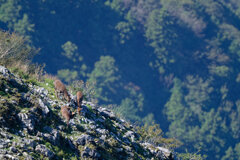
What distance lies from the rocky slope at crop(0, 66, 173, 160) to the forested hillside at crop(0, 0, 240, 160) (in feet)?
428

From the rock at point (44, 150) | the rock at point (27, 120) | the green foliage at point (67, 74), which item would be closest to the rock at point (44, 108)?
the rock at point (27, 120)

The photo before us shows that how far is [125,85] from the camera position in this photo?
171m

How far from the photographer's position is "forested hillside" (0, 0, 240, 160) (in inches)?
6280

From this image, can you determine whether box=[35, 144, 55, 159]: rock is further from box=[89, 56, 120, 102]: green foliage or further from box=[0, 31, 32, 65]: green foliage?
box=[89, 56, 120, 102]: green foliage

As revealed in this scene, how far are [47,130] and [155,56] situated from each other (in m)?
167

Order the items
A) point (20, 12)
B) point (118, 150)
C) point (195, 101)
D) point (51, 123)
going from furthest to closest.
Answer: point (195, 101)
point (20, 12)
point (118, 150)
point (51, 123)

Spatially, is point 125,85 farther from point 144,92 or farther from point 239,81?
point 239,81

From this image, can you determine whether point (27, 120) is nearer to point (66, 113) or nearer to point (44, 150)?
point (44, 150)

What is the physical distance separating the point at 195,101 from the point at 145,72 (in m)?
27.2

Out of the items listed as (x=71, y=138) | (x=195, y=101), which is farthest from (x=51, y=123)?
(x=195, y=101)

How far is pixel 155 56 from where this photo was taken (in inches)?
7254

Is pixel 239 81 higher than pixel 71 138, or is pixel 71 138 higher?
pixel 239 81

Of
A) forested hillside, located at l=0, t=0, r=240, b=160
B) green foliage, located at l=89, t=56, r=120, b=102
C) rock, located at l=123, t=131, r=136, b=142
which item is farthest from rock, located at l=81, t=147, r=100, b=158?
green foliage, located at l=89, t=56, r=120, b=102

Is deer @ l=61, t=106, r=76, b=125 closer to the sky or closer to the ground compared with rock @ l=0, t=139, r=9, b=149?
closer to the sky
